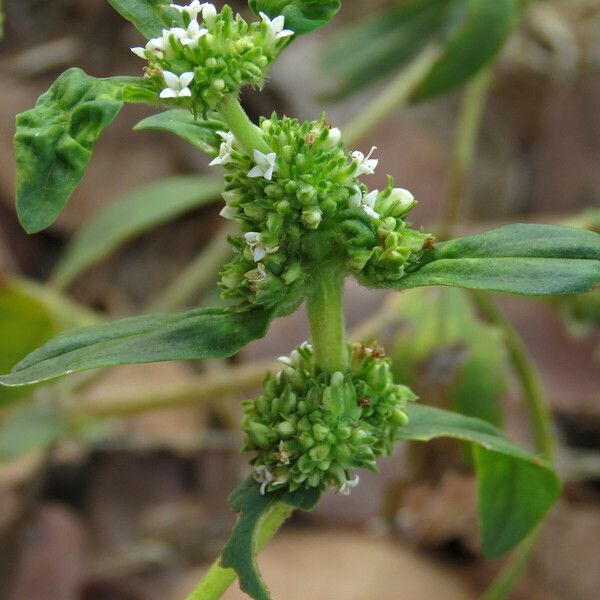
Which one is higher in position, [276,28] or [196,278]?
[196,278]

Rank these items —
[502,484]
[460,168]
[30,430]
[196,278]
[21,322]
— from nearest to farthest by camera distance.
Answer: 1. [502,484]
2. [21,322]
3. [30,430]
4. [460,168]
5. [196,278]

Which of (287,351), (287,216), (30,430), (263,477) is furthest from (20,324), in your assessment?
(287,216)

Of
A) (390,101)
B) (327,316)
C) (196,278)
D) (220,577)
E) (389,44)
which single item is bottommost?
(220,577)

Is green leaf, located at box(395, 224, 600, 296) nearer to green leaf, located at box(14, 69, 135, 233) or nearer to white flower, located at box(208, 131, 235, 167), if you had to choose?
white flower, located at box(208, 131, 235, 167)

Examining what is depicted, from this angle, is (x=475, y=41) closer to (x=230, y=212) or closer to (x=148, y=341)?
(x=230, y=212)

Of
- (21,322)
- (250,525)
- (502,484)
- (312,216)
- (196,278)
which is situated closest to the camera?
(312,216)

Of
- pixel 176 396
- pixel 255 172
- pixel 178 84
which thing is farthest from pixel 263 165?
pixel 176 396

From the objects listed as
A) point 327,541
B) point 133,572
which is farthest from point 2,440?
point 327,541

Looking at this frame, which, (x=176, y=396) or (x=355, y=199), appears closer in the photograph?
(x=355, y=199)

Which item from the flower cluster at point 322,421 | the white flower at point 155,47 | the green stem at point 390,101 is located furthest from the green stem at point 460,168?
the white flower at point 155,47
